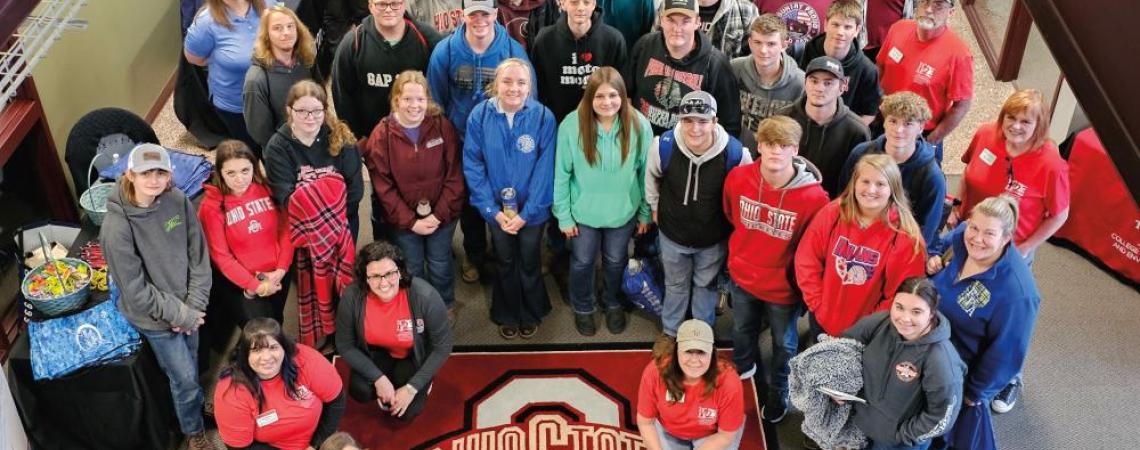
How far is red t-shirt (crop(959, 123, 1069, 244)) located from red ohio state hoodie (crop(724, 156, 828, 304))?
83 cm

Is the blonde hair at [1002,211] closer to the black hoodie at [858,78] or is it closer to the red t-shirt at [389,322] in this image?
the black hoodie at [858,78]

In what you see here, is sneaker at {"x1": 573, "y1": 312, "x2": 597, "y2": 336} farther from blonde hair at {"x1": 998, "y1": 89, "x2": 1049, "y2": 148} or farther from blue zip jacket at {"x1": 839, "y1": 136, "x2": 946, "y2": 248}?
blonde hair at {"x1": 998, "y1": 89, "x2": 1049, "y2": 148}

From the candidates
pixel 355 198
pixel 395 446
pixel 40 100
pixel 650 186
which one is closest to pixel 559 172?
pixel 650 186

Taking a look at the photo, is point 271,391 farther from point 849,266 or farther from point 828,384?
point 849,266

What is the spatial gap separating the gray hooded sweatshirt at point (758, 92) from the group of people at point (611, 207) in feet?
0.04

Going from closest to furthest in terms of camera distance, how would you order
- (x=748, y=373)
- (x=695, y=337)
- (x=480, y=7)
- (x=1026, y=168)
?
(x=695, y=337) < (x=1026, y=168) < (x=480, y=7) < (x=748, y=373)

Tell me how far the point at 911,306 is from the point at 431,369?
206 cm

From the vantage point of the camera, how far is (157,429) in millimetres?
4566

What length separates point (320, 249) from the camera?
468 centimetres

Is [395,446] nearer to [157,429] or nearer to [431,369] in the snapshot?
[431,369]

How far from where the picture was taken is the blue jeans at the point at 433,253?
490 centimetres

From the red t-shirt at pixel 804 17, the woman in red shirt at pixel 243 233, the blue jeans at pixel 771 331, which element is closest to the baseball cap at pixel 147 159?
the woman in red shirt at pixel 243 233

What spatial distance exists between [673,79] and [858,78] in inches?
33.7

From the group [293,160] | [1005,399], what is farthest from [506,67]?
[1005,399]
